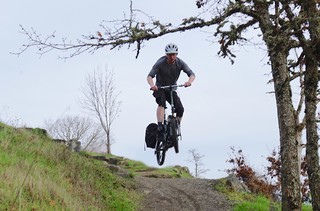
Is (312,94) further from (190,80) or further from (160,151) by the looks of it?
(160,151)

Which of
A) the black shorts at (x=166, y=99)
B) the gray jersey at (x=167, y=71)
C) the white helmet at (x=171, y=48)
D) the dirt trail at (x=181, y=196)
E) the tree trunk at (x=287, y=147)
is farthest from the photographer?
the dirt trail at (x=181, y=196)

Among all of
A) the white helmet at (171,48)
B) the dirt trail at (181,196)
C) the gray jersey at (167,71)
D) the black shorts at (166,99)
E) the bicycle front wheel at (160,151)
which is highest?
the white helmet at (171,48)

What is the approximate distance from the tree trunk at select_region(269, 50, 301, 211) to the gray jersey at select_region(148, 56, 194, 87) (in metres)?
1.81

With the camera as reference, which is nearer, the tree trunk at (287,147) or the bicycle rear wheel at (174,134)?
the tree trunk at (287,147)

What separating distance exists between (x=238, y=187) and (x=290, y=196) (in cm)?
659

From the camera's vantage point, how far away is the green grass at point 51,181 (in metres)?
6.72

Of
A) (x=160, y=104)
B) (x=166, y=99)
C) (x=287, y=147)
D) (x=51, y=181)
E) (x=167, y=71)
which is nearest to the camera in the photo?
(x=287, y=147)

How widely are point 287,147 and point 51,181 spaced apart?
4639 mm

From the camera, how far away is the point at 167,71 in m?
9.09

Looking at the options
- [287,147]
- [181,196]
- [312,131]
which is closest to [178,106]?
[287,147]

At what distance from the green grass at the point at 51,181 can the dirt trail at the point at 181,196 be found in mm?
514

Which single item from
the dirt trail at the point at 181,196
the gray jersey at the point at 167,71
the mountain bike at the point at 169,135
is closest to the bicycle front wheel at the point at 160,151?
the mountain bike at the point at 169,135

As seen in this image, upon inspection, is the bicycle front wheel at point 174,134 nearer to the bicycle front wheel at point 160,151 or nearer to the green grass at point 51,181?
the bicycle front wheel at point 160,151

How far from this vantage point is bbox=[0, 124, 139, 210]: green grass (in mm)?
6723
